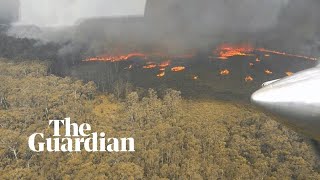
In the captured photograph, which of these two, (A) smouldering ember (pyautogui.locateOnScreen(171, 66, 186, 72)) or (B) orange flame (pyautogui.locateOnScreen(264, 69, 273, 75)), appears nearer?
(B) orange flame (pyautogui.locateOnScreen(264, 69, 273, 75))

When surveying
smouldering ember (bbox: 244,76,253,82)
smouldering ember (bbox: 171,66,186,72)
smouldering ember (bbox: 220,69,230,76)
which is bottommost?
smouldering ember (bbox: 171,66,186,72)

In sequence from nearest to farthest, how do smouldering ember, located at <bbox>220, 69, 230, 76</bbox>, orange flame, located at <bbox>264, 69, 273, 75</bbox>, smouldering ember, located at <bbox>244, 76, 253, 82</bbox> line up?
smouldering ember, located at <bbox>244, 76, 253, 82</bbox> < smouldering ember, located at <bbox>220, 69, 230, 76</bbox> < orange flame, located at <bbox>264, 69, 273, 75</bbox>

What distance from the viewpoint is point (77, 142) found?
8738cm

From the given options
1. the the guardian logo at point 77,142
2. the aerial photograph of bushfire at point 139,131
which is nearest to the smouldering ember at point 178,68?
the aerial photograph of bushfire at point 139,131

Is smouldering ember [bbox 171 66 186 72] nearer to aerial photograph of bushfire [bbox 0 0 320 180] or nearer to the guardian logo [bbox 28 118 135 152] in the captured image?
aerial photograph of bushfire [bbox 0 0 320 180]

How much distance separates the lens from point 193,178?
68.8 metres

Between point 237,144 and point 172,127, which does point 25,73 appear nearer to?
point 172,127

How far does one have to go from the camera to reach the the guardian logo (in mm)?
81375

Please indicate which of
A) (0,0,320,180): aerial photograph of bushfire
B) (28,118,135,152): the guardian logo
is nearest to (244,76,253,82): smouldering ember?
(0,0,320,180): aerial photograph of bushfire

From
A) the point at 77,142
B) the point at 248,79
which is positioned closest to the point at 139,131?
the point at 77,142

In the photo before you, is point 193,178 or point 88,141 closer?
point 193,178

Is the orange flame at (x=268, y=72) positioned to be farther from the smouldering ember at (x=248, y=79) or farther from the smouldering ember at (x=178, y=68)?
the smouldering ember at (x=178, y=68)

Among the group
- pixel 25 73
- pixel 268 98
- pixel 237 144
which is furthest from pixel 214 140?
pixel 25 73

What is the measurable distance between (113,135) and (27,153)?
21.4 metres
